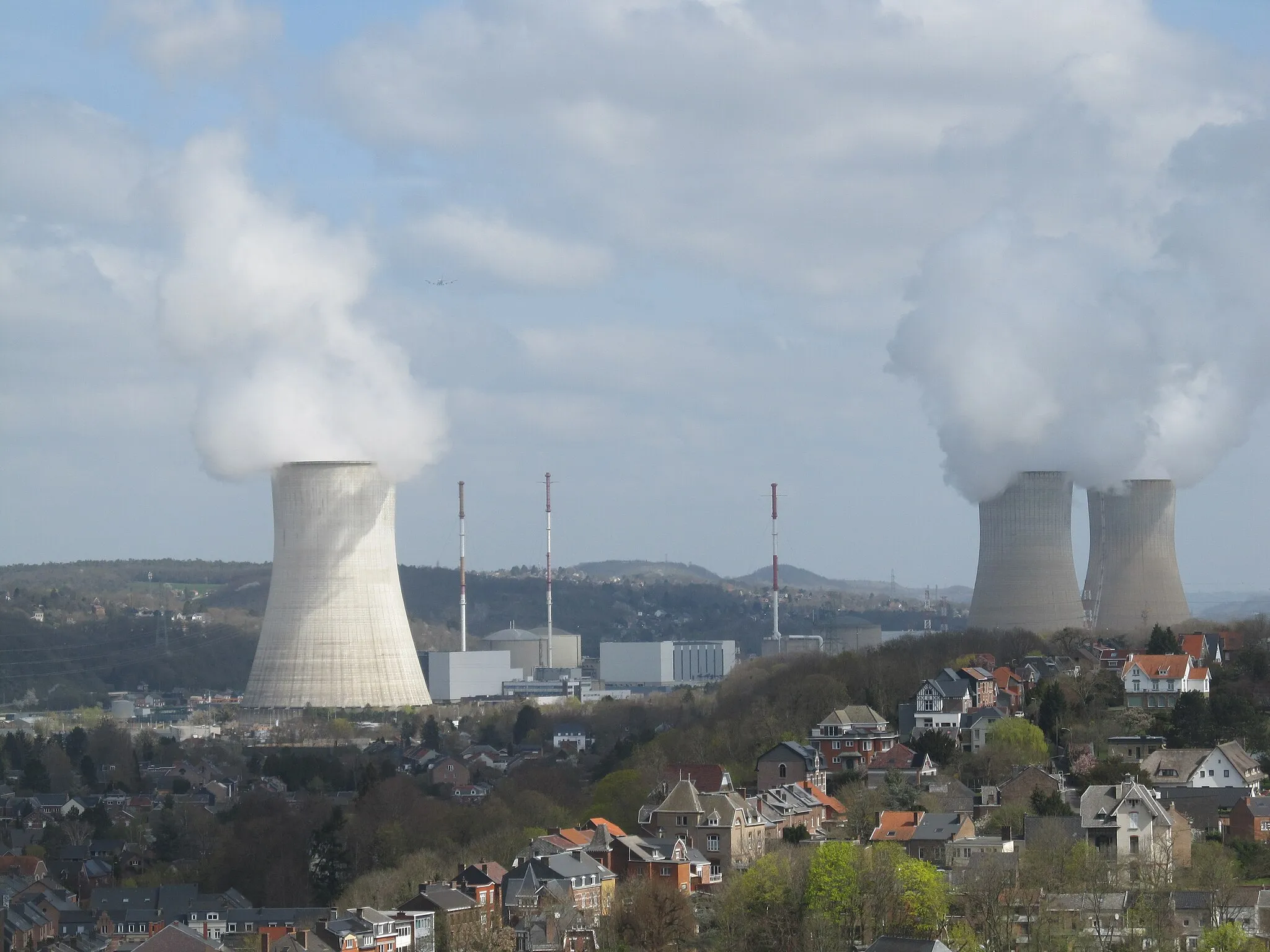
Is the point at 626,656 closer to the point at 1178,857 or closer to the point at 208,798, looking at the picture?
the point at 208,798

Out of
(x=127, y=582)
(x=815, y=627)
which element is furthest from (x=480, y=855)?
(x=127, y=582)

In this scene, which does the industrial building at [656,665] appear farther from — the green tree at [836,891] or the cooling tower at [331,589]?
the green tree at [836,891]

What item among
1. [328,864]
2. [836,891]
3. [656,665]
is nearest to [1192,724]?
[836,891]

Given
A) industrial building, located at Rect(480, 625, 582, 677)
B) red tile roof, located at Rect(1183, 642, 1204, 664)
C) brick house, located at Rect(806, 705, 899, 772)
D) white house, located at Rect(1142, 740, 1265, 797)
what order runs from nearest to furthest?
white house, located at Rect(1142, 740, 1265, 797), brick house, located at Rect(806, 705, 899, 772), red tile roof, located at Rect(1183, 642, 1204, 664), industrial building, located at Rect(480, 625, 582, 677)

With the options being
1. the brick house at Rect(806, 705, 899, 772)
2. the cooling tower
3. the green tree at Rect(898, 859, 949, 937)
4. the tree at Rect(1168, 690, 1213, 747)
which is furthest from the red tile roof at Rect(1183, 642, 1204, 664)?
the green tree at Rect(898, 859, 949, 937)

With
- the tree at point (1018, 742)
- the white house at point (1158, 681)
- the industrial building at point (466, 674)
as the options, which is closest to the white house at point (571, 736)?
the industrial building at point (466, 674)

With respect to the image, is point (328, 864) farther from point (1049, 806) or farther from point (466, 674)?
point (466, 674)

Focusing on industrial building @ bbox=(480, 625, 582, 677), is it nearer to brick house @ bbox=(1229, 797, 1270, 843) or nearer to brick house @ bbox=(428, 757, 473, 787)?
brick house @ bbox=(428, 757, 473, 787)
